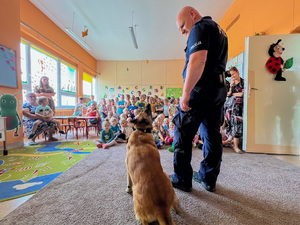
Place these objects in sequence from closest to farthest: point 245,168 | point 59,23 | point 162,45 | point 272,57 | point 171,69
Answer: point 245,168 → point 272,57 → point 59,23 → point 162,45 → point 171,69

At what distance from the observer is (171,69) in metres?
9.26

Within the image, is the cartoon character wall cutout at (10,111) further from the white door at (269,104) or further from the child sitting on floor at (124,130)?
the white door at (269,104)

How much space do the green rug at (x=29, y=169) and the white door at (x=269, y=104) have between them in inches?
143

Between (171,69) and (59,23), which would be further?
(171,69)

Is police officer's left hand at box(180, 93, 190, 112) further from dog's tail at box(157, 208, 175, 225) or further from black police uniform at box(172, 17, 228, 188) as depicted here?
dog's tail at box(157, 208, 175, 225)

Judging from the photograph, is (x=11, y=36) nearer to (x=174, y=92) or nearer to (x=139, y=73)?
(x=139, y=73)

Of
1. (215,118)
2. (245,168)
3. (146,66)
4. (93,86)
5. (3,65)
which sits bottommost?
(245,168)

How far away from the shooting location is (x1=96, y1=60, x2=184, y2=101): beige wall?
30.3ft

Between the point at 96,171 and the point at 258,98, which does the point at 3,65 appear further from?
the point at 258,98

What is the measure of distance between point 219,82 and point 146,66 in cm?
877

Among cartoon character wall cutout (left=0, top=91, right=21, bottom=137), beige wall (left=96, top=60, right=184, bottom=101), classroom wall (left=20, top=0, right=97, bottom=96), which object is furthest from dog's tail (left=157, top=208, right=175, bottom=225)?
beige wall (left=96, top=60, right=184, bottom=101)

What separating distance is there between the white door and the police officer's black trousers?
6.72 feet

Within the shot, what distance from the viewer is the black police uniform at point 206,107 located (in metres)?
1.15

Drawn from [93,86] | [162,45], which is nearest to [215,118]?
[162,45]
